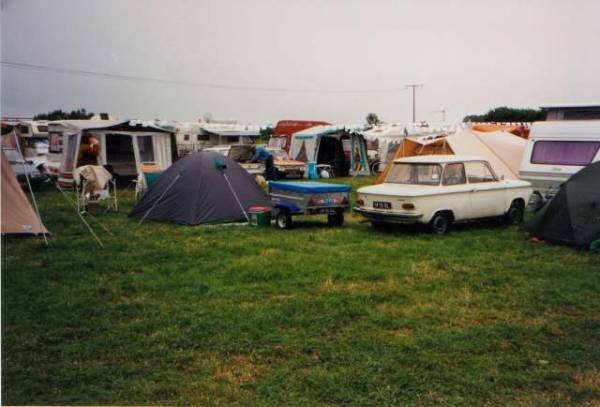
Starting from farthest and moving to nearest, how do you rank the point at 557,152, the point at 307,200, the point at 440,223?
the point at 557,152, the point at 307,200, the point at 440,223

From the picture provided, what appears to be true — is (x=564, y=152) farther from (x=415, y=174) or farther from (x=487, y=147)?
(x=415, y=174)

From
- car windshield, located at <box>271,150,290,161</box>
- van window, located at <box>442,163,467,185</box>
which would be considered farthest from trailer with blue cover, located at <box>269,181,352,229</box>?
car windshield, located at <box>271,150,290,161</box>

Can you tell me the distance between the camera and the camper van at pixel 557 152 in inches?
401

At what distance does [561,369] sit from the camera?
3.98 metres

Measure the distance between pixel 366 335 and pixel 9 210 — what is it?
19.8ft

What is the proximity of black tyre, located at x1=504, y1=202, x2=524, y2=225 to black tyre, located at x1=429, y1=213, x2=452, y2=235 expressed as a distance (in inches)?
55.5

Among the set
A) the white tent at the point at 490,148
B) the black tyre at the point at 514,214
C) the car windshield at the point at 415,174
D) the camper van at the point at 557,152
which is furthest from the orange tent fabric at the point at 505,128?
the car windshield at the point at 415,174

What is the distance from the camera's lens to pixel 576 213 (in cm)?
782

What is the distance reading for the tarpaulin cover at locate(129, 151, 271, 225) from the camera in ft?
33.3

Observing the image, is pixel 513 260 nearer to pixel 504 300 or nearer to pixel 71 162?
pixel 504 300

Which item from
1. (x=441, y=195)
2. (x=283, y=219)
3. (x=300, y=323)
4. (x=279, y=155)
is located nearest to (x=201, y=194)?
(x=283, y=219)

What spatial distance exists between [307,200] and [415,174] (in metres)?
1.78

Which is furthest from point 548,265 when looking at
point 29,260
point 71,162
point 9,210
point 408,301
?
point 71,162

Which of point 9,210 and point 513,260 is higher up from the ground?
point 9,210
